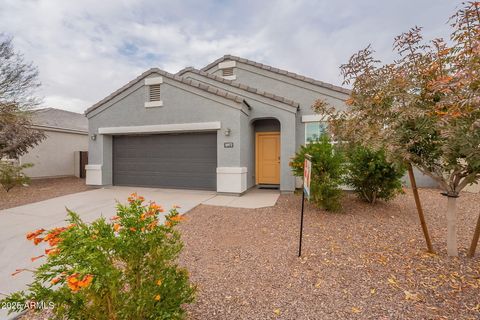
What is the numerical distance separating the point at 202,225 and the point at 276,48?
972 centimetres

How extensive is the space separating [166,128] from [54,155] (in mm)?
10109

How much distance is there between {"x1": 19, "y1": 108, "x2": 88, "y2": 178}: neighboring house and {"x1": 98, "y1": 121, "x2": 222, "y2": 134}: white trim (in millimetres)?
6472

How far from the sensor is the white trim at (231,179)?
835 cm

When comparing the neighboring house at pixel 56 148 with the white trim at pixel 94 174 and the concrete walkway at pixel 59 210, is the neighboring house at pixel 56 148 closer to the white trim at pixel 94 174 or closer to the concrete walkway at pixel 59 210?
the white trim at pixel 94 174

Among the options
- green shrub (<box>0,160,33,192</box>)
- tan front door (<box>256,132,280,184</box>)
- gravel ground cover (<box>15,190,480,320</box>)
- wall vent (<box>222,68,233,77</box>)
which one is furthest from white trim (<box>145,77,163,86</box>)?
green shrub (<box>0,160,33,192</box>)

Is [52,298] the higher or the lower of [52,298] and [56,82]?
the lower

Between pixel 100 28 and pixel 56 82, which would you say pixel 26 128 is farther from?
pixel 56 82

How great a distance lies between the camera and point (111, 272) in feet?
5.33

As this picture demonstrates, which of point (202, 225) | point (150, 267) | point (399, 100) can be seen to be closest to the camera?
point (150, 267)

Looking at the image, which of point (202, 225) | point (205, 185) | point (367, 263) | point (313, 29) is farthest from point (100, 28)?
point (367, 263)

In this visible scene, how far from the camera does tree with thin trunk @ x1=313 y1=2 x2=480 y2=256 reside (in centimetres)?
273

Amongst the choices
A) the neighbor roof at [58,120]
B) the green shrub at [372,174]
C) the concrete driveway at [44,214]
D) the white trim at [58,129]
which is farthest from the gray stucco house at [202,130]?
the neighbor roof at [58,120]

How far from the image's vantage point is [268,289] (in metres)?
2.94

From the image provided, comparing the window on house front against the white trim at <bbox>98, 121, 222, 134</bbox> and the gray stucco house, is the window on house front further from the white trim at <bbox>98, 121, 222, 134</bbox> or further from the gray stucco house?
the white trim at <bbox>98, 121, 222, 134</bbox>
